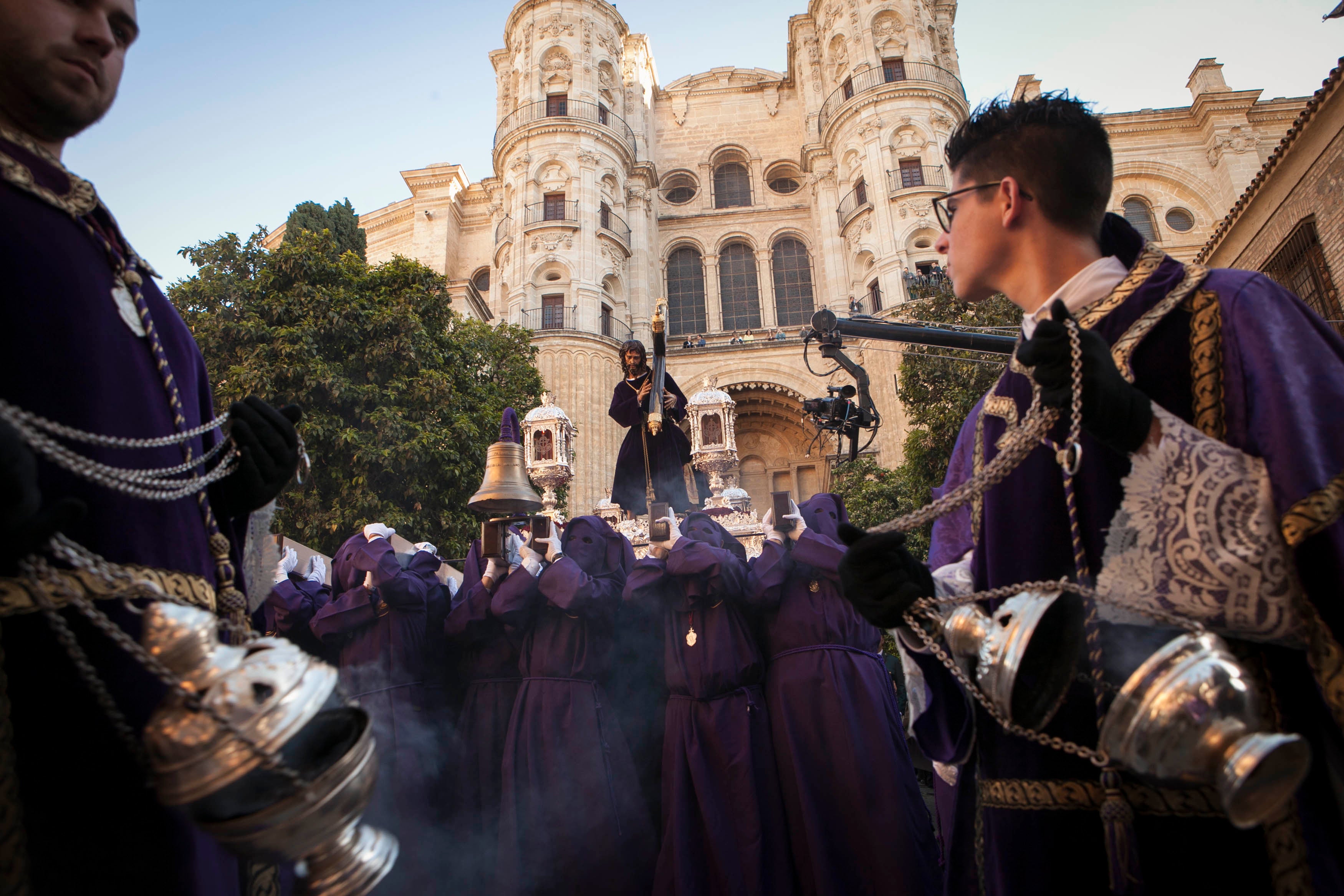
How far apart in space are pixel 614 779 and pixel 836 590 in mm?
1571

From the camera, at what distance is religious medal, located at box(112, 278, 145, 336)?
157 centimetres

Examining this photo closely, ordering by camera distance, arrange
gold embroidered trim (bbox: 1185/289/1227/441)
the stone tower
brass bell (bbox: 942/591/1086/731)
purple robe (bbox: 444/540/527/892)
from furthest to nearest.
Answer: the stone tower < purple robe (bbox: 444/540/527/892) < gold embroidered trim (bbox: 1185/289/1227/441) < brass bell (bbox: 942/591/1086/731)

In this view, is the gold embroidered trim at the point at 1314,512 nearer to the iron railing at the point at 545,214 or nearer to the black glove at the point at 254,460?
the black glove at the point at 254,460

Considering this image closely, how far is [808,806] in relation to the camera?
12.0 ft

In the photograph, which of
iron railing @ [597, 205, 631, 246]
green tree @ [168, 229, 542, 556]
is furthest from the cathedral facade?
green tree @ [168, 229, 542, 556]

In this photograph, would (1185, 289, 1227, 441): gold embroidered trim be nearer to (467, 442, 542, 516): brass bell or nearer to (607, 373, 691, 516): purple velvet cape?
(467, 442, 542, 516): brass bell

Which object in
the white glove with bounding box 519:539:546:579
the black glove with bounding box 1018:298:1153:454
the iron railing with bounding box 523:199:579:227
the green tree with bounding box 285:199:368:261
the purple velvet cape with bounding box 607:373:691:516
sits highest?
the iron railing with bounding box 523:199:579:227

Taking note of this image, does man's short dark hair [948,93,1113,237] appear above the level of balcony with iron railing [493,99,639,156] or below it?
below

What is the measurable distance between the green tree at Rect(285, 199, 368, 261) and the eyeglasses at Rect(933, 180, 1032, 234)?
792 inches

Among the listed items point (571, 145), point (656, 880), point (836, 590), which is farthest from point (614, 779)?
point (571, 145)

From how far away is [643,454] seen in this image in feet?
26.5

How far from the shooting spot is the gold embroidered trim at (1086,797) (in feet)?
5.01

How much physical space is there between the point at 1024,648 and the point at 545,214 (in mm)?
24780

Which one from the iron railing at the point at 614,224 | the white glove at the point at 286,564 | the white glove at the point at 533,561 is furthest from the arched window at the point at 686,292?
the white glove at the point at 533,561
